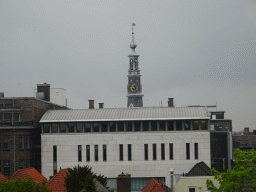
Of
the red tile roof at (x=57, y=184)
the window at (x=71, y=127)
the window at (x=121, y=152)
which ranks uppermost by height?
the window at (x=71, y=127)

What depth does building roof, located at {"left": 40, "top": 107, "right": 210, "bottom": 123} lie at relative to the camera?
7000 centimetres

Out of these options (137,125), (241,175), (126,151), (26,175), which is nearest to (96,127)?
(126,151)

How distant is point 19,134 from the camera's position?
6856cm

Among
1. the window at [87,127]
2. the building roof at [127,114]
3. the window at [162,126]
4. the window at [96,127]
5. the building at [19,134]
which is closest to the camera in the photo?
the building at [19,134]

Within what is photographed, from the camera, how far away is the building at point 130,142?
6975cm

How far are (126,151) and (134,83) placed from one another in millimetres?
85662

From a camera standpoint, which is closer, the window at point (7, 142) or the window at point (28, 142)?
the window at point (7, 142)

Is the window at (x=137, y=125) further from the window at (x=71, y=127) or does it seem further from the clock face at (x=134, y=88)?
the clock face at (x=134, y=88)

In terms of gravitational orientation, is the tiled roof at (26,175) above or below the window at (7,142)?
below

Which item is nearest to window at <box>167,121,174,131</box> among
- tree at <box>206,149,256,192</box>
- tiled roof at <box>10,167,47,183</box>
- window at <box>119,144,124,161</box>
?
window at <box>119,144,124,161</box>

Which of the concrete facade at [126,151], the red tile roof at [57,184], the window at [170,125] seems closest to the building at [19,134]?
the concrete facade at [126,151]

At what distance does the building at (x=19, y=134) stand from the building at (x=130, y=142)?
5.51 feet

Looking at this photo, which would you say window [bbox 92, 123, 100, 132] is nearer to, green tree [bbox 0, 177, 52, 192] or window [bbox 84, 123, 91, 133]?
window [bbox 84, 123, 91, 133]

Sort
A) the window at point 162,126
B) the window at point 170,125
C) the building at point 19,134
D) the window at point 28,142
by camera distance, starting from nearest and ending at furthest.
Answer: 1. the building at point 19,134
2. the window at point 28,142
3. the window at point 170,125
4. the window at point 162,126
